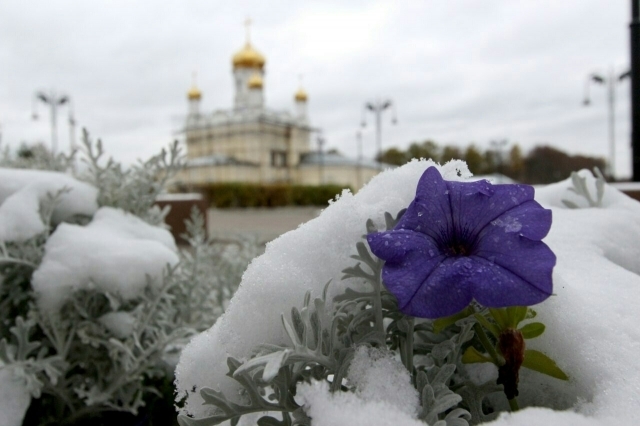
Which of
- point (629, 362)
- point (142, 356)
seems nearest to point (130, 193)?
point (142, 356)

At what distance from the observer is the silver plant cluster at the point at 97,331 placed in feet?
4.36

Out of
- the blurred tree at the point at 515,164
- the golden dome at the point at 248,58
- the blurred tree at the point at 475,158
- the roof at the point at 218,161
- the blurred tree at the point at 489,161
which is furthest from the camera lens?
the blurred tree at the point at 515,164

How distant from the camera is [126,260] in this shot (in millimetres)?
1348

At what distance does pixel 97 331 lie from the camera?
54.3 inches

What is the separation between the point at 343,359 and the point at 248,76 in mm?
46705

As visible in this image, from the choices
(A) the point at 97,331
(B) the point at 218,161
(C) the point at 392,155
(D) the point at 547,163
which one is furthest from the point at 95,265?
(D) the point at 547,163

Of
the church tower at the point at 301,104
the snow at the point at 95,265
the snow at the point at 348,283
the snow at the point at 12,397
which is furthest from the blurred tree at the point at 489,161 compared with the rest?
the snow at the point at 348,283

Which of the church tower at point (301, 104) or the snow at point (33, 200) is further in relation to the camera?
the church tower at point (301, 104)

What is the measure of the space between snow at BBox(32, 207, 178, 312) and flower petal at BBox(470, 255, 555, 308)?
1.09 metres

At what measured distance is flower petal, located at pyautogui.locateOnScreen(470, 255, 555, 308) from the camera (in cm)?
45

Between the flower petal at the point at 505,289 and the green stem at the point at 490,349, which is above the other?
the flower petal at the point at 505,289

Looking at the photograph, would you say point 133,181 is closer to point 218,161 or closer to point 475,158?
point 218,161

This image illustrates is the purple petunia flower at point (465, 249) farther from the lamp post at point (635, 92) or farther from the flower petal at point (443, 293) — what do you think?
the lamp post at point (635, 92)

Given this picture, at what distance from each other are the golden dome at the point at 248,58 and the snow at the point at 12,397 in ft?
147
